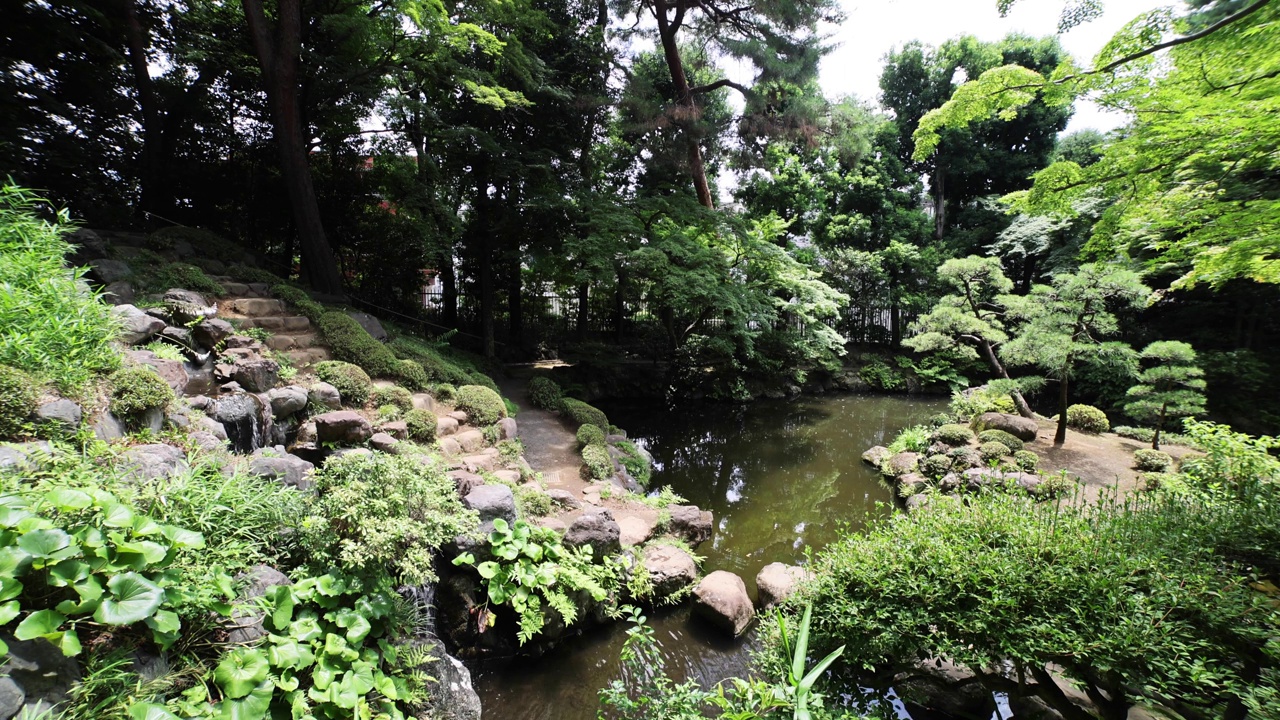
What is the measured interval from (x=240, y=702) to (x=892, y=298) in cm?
1642

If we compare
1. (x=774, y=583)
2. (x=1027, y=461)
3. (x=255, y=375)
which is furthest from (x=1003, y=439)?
(x=255, y=375)

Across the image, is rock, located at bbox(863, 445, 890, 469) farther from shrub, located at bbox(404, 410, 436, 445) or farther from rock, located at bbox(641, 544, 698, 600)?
shrub, located at bbox(404, 410, 436, 445)

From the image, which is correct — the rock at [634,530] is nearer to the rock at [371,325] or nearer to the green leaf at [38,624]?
the green leaf at [38,624]

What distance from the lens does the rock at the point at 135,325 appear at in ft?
12.2

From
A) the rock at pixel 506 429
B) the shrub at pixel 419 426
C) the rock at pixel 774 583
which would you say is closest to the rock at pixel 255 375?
the shrub at pixel 419 426

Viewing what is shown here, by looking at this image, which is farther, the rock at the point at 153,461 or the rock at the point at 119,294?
the rock at the point at 119,294

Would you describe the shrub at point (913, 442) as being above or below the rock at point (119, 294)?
below

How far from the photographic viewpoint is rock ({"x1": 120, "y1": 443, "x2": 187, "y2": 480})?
235 centimetres

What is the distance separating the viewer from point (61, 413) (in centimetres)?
245

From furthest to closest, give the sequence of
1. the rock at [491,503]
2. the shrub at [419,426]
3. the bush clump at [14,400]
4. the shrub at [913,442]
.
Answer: the shrub at [913,442] < the shrub at [419,426] < the rock at [491,503] < the bush clump at [14,400]

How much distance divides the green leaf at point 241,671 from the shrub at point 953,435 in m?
8.57

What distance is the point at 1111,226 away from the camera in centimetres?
494

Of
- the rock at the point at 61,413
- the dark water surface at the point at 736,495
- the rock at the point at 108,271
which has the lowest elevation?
the dark water surface at the point at 736,495

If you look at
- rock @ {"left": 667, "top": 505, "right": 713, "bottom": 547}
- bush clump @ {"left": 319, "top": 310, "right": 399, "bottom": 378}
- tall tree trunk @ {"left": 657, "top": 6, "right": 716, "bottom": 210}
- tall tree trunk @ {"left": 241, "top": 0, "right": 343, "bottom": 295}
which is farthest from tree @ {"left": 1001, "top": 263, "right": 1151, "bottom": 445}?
tall tree trunk @ {"left": 241, "top": 0, "right": 343, "bottom": 295}
